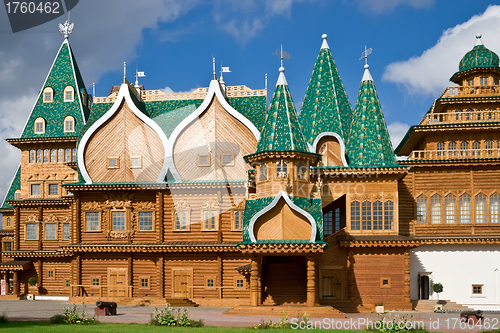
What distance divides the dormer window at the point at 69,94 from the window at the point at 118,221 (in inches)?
469

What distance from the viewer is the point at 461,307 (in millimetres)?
32688

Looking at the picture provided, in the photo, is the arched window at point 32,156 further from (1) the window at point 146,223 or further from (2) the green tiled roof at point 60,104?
(1) the window at point 146,223

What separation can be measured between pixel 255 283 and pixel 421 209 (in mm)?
12191

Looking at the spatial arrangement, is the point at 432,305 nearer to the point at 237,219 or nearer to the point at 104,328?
the point at 237,219

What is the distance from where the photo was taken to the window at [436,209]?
34.4 metres

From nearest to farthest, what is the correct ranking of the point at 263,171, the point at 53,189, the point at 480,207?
the point at 263,171
the point at 480,207
the point at 53,189

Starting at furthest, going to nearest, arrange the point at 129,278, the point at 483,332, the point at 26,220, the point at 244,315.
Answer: the point at 26,220, the point at 129,278, the point at 244,315, the point at 483,332

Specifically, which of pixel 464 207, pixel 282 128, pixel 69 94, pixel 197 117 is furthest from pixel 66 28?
pixel 464 207

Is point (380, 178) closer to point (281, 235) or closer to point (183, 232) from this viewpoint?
point (281, 235)

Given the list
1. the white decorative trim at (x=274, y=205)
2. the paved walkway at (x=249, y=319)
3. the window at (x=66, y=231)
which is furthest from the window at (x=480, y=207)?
the window at (x=66, y=231)

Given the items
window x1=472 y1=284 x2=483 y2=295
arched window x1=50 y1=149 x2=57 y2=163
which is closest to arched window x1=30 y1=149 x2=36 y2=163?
arched window x1=50 y1=149 x2=57 y2=163

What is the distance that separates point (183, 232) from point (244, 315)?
366 inches

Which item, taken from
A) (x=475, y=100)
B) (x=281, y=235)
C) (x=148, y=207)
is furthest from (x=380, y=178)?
(x=148, y=207)

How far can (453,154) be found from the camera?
35.8m
